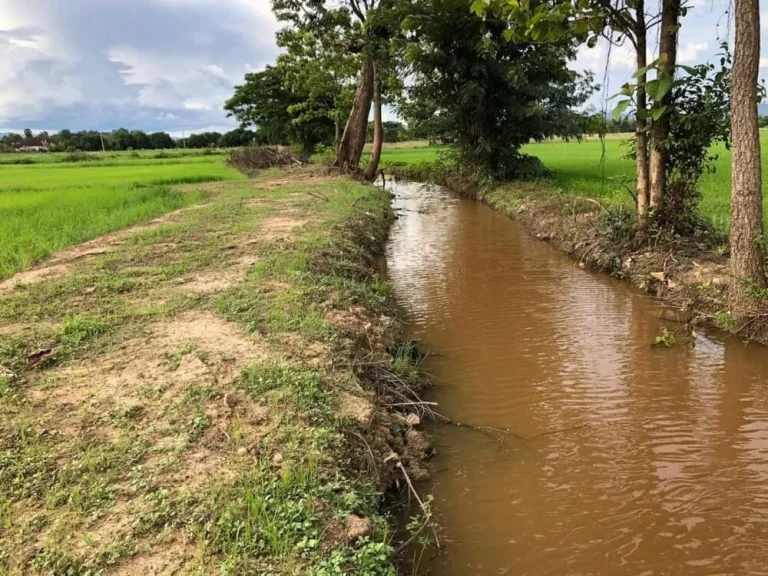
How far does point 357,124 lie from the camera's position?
2020cm

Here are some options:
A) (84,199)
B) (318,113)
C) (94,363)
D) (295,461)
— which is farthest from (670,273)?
(318,113)

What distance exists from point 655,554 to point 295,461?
1986 mm

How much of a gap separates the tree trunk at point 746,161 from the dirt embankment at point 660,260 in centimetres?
26

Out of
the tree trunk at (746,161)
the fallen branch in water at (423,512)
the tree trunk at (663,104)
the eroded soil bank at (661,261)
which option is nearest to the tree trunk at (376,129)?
the eroded soil bank at (661,261)

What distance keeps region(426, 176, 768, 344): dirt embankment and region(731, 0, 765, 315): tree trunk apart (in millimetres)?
257

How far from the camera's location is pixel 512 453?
396 centimetres

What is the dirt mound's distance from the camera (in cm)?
2820

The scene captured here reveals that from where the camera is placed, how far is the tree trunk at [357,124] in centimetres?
1941

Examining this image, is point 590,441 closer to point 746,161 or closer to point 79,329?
point 746,161

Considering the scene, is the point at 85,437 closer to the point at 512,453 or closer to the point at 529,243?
the point at 512,453

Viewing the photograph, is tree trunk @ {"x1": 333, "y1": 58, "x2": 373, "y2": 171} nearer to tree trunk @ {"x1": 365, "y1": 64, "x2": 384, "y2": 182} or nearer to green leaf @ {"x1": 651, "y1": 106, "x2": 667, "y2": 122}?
tree trunk @ {"x1": 365, "y1": 64, "x2": 384, "y2": 182}

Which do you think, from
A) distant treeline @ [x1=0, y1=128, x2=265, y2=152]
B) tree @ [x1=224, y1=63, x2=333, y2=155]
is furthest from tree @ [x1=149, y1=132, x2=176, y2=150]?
tree @ [x1=224, y1=63, x2=333, y2=155]

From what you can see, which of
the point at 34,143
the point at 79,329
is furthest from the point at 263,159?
the point at 34,143

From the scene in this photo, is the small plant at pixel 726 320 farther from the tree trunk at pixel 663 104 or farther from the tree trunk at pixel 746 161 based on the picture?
the tree trunk at pixel 663 104
